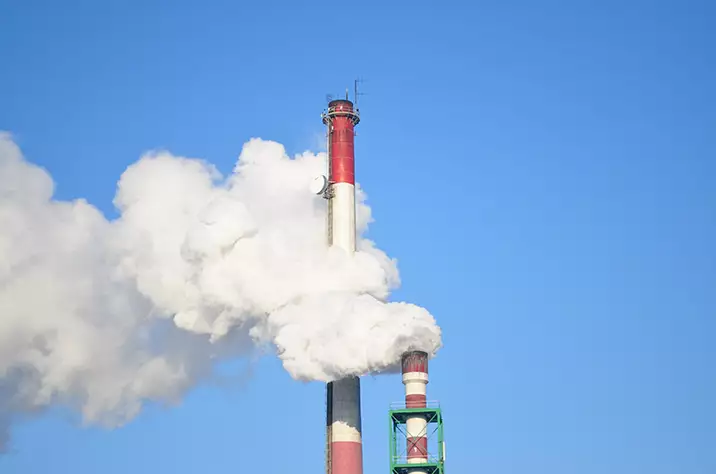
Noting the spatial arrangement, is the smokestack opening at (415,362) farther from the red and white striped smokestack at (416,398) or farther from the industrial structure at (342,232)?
the industrial structure at (342,232)

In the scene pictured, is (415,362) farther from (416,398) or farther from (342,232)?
(342,232)

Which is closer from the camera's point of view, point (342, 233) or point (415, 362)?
point (415, 362)

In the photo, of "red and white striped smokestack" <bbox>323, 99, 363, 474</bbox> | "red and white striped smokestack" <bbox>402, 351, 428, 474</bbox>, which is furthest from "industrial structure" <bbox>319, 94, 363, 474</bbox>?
"red and white striped smokestack" <bbox>402, 351, 428, 474</bbox>

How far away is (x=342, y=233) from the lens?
133000 mm

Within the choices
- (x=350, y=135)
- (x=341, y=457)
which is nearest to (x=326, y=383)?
(x=341, y=457)

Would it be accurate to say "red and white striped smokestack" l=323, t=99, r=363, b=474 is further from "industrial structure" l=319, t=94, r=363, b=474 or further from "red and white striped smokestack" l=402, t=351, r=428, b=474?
"red and white striped smokestack" l=402, t=351, r=428, b=474

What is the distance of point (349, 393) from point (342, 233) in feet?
51.4

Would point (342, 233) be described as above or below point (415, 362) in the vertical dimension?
above

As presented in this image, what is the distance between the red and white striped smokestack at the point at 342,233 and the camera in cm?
12719

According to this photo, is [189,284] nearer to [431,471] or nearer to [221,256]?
[221,256]

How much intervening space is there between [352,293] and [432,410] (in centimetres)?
1411

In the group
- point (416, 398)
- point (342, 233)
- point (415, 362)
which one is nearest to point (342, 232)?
point (342, 233)

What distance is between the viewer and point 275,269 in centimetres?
12838

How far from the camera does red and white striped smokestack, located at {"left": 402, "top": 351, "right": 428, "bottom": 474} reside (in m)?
121
